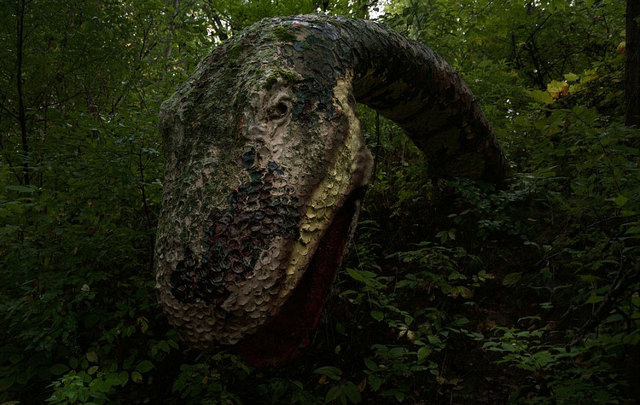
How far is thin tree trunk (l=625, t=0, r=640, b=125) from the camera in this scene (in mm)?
2662

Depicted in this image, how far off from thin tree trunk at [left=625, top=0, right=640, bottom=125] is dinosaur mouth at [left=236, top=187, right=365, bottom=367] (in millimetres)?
2378

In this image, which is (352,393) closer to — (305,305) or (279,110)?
(305,305)

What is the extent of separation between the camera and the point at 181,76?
12.1 feet

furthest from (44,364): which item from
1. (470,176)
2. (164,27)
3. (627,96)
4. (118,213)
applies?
(164,27)

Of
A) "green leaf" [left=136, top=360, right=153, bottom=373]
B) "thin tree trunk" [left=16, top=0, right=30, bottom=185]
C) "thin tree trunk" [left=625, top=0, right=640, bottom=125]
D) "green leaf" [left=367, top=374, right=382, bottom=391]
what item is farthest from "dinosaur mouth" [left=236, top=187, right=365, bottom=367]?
"thin tree trunk" [left=16, top=0, right=30, bottom=185]

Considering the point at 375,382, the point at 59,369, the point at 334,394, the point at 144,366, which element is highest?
the point at 375,382

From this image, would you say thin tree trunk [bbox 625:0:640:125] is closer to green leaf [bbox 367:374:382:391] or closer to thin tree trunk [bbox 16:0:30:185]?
green leaf [bbox 367:374:382:391]

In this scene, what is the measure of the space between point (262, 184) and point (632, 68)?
3028 mm

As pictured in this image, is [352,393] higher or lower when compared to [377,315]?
lower

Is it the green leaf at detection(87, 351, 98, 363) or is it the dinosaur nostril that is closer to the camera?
A: the dinosaur nostril

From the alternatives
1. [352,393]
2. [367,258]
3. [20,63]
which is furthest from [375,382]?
[20,63]

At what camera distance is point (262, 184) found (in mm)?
1449

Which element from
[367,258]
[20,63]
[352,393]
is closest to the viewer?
[352,393]

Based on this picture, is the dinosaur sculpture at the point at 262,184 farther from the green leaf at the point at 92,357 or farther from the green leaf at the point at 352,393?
the green leaf at the point at 92,357
